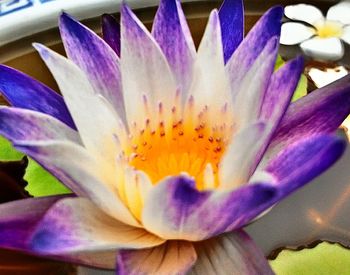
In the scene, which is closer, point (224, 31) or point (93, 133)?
point (93, 133)

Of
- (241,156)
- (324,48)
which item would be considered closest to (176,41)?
(241,156)

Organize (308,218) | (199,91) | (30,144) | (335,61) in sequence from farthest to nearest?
1. (335,61)
2. (308,218)
3. (199,91)
4. (30,144)

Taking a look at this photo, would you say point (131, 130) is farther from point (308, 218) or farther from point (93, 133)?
point (308, 218)

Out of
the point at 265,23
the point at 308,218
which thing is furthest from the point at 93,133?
the point at 308,218

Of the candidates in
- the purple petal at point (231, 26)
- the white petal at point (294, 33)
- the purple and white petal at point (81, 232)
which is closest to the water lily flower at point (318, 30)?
the white petal at point (294, 33)

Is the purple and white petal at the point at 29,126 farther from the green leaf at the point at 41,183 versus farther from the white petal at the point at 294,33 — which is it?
the white petal at the point at 294,33
